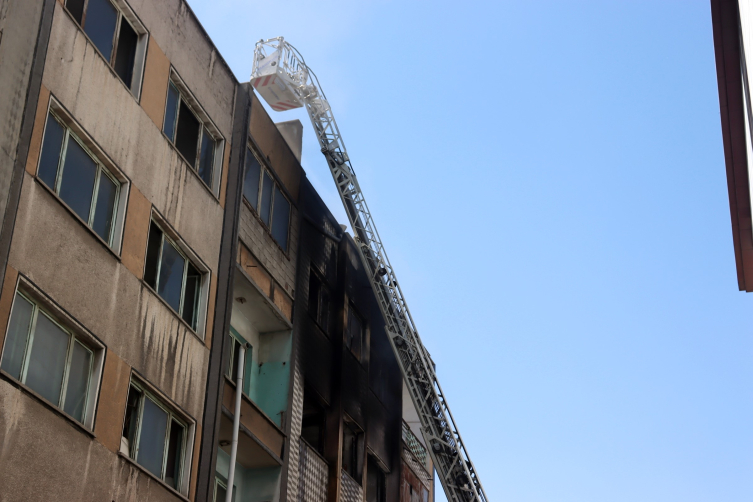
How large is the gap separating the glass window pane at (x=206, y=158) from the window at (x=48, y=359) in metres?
6.13

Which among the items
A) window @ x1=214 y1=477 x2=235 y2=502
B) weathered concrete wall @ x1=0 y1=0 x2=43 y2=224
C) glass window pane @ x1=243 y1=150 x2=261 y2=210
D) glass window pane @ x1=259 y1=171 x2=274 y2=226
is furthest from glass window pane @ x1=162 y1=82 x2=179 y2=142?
window @ x1=214 y1=477 x2=235 y2=502

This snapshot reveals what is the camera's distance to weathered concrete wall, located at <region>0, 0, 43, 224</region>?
12.9 m

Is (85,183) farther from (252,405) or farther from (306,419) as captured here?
(306,419)

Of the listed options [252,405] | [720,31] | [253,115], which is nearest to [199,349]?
[252,405]

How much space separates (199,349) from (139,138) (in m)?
4.22

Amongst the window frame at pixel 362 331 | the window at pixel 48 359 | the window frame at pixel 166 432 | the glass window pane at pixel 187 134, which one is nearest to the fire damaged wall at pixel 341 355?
the window frame at pixel 362 331

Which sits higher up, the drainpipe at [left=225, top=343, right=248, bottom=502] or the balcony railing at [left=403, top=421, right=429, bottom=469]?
the balcony railing at [left=403, top=421, right=429, bottom=469]

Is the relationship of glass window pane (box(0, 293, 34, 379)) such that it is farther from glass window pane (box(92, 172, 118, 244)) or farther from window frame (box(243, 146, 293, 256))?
window frame (box(243, 146, 293, 256))

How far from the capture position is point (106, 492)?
45.9 ft

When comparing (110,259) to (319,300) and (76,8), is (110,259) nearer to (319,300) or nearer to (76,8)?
(76,8)

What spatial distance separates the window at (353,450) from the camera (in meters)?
26.0

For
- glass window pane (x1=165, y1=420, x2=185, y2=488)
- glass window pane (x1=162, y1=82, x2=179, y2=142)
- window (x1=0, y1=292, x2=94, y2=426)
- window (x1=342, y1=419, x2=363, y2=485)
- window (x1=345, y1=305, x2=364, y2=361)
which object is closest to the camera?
window (x1=0, y1=292, x2=94, y2=426)

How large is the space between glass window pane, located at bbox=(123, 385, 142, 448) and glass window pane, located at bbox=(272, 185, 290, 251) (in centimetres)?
807

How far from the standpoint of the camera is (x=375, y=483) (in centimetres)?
2889
